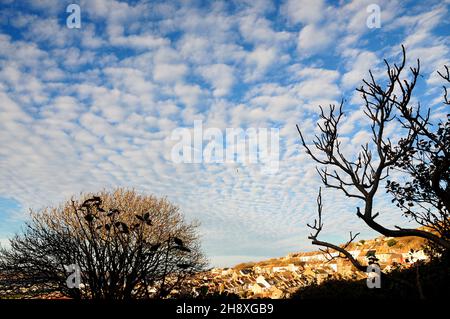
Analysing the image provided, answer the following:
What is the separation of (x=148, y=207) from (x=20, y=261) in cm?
656

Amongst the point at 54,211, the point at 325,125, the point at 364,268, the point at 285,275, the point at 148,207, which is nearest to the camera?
the point at 364,268

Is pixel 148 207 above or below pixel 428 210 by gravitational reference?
above

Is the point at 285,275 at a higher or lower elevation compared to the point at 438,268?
lower

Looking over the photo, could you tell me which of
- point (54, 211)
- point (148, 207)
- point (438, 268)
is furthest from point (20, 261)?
point (438, 268)

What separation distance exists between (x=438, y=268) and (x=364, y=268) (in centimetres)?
825

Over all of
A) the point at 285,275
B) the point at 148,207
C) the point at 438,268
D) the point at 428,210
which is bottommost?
the point at 285,275

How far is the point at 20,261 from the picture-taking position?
50.1ft
